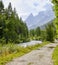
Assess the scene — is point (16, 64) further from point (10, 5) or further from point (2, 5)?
point (10, 5)

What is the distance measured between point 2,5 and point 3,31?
50.0ft

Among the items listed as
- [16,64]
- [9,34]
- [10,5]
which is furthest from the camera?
[10,5]

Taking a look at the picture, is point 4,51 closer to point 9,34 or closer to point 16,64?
point 16,64

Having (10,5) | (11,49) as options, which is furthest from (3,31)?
(11,49)

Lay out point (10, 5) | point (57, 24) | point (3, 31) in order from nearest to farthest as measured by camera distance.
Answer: point (57, 24)
point (3, 31)
point (10, 5)

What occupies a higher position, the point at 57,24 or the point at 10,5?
the point at 10,5

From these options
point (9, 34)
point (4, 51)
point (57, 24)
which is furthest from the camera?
point (9, 34)

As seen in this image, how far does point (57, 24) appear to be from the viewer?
21.2 m

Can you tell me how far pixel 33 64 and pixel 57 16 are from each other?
4.44m

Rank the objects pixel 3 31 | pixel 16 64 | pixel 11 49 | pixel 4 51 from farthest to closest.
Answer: pixel 3 31 → pixel 11 49 → pixel 4 51 → pixel 16 64

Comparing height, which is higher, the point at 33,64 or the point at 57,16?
the point at 57,16

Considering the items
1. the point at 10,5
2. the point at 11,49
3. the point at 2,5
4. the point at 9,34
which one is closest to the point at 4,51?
the point at 11,49

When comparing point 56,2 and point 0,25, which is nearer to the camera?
point 56,2

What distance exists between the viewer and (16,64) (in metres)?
19.2
